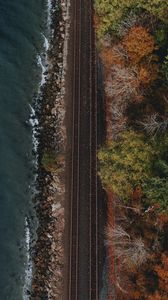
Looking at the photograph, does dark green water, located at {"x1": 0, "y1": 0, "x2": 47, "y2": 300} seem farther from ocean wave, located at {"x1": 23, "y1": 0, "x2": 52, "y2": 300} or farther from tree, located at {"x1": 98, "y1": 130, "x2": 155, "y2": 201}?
tree, located at {"x1": 98, "y1": 130, "x2": 155, "y2": 201}

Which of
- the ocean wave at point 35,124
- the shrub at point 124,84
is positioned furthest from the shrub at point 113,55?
the ocean wave at point 35,124

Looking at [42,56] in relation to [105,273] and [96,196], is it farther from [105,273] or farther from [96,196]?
[105,273]

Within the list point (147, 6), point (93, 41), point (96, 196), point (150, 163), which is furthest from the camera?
point (93, 41)

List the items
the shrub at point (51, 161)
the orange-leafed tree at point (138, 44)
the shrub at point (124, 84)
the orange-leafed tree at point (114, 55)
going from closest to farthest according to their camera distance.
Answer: the shrub at point (124, 84), the orange-leafed tree at point (138, 44), the shrub at point (51, 161), the orange-leafed tree at point (114, 55)

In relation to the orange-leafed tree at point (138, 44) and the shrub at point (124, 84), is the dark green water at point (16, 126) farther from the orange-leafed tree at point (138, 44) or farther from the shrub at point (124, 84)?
the orange-leafed tree at point (138, 44)

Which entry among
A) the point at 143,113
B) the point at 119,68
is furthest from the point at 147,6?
the point at 143,113

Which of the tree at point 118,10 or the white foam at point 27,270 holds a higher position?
the tree at point 118,10

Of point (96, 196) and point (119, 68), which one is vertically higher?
point (119, 68)
